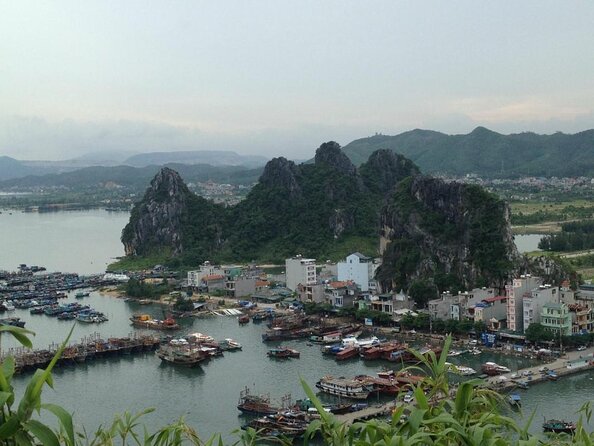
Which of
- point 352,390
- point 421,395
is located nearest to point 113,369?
point 352,390

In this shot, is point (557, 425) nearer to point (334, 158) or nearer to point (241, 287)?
point (241, 287)

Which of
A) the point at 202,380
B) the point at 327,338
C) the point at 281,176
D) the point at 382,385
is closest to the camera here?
the point at 382,385

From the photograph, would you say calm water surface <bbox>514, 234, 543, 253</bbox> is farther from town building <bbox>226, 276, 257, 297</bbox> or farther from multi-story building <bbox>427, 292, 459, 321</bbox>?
multi-story building <bbox>427, 292, 459, 321</bbox>

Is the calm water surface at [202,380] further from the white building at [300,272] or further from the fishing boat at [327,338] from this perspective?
the white building at [300,272]

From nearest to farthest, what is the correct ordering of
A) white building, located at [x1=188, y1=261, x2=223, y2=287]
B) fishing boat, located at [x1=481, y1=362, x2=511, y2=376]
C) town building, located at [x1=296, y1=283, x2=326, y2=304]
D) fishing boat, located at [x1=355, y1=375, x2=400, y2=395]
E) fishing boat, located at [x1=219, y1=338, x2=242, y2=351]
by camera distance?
1. fishing boat, located at [x1=355, y1=375, x2=400, y2=395]
2. fishing boat, located at [x1=481, y1=362, x2=511, y2=376]
3. fishing boat, located at [x1=219, y1=338, x2=242, y2=351]
4. town building, located at [x1=296, y1=283, x2=326, y2=304]
5. white building, located at [x1=188, y1=261, x2=223, y2=287]

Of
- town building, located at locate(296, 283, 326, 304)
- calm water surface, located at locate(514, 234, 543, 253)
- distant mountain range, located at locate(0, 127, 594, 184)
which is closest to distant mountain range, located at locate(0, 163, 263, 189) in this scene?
distant mountain range, located at locate(0, 127, 594, 184)

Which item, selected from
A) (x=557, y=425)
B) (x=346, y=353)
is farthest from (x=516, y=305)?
(x=557, y=425)

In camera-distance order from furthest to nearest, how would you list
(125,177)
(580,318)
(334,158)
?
1. (125,177)
2. (334,158)
3. (580,318)
